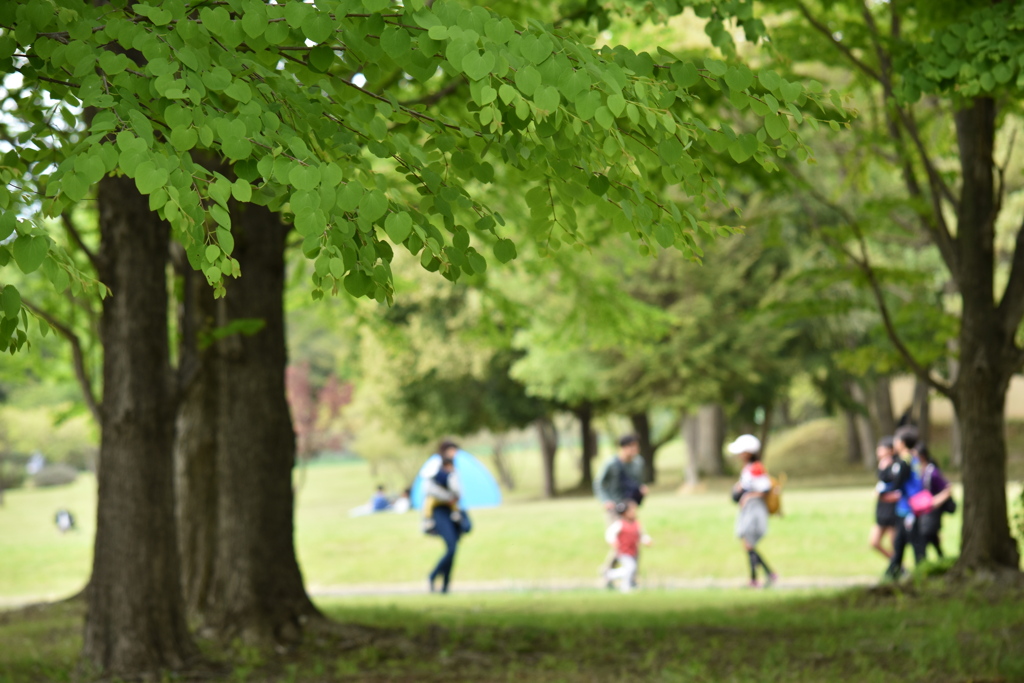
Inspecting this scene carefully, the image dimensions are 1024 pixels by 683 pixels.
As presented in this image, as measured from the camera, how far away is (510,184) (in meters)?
11.5

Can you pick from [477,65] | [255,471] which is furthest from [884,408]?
[477,65]

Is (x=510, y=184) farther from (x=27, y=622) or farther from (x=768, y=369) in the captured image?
(x=768, y=369)

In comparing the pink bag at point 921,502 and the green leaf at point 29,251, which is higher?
the green leaf at point 29,251

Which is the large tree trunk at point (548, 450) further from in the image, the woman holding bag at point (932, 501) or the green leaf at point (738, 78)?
the green leaf at point (738, 78)

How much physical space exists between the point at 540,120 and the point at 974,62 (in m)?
3.52

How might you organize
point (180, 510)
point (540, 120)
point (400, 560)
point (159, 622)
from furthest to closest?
point (400, 560) < point (180, 510) < point (159, 622) < point (540, 120)

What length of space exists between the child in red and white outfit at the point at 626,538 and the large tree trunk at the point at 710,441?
20.7 metres

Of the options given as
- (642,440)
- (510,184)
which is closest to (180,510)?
(510,184)

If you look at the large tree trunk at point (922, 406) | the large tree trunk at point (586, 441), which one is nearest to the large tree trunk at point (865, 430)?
the large tree trunk at point (922, 406)

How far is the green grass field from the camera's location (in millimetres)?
17328

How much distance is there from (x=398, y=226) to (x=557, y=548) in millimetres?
17566

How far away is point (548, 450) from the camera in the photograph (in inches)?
1564

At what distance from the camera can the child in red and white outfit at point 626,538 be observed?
13.1 metres

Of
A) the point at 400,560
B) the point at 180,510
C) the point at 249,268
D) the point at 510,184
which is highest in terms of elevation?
the point at 510,184
